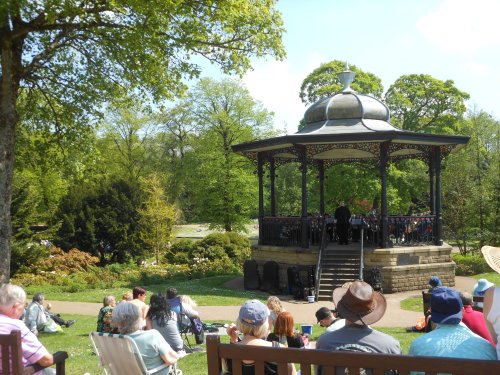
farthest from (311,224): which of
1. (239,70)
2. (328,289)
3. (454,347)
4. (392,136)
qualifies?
(454,347)

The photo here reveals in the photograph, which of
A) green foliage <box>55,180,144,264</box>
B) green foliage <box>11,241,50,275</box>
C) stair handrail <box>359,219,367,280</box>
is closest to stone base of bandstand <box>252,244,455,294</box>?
stair handrail <box>359,219,367,280</box>

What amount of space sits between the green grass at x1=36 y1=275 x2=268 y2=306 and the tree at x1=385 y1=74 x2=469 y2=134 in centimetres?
1977

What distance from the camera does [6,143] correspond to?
1039 centimetres

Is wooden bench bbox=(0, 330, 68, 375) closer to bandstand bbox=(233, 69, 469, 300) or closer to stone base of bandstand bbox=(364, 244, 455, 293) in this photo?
bandstand bbox=(233, 69, 469, 300)

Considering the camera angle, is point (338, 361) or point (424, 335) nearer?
point (338, 361)

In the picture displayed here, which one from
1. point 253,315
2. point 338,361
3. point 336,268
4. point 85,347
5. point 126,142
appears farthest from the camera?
point 126,142

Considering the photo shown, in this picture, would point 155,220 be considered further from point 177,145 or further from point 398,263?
point 177,145

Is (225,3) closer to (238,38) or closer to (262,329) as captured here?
(238,38)

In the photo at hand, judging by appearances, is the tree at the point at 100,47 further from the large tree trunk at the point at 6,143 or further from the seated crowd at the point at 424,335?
the seated crowd at the point at 424,335

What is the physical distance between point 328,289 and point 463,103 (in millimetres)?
24890

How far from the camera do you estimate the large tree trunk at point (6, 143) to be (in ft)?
33.9

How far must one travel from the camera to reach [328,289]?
686 inches

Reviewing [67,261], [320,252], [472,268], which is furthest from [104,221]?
[472,268]

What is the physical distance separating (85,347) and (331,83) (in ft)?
104
